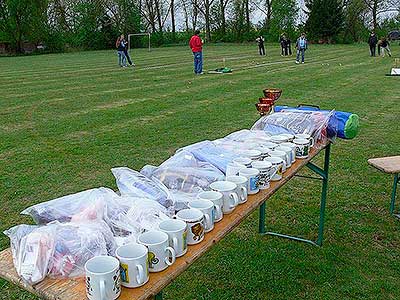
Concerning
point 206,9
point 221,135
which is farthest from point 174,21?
point 221,135

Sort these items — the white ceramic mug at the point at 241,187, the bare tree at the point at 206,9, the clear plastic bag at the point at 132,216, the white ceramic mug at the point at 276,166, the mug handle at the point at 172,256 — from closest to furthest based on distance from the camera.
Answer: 1. the mug handle at the point at 172,256
2. the clear plastic bag at the point at 132,216
3. the white ceramic mug at the point at 241,187
4. the white ceramic mug at the point at 276,166
5. the bare tree at the point at 206,9

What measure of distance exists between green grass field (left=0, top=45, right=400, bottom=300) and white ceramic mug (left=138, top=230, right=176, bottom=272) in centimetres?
160

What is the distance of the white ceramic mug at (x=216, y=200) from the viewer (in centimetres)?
182

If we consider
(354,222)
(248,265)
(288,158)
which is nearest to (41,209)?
(288,158)

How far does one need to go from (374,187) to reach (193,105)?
5649mm

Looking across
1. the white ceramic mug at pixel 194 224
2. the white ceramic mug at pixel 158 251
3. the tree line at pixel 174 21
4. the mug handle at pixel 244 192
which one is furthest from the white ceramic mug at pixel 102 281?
the tree line at pixel 174 21

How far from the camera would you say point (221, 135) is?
280 inches

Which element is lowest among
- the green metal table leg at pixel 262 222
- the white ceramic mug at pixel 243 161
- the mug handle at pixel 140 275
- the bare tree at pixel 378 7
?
the green metal table leg at pixel 262 222

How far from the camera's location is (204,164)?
2268 millimetres

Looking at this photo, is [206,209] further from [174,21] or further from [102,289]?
[174,21]

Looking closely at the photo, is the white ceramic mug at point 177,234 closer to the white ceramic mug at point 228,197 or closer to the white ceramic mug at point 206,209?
the white ceramic mug at point 206,209

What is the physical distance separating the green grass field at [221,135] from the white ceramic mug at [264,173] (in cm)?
113

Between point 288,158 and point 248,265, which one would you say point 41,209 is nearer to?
point 288,158

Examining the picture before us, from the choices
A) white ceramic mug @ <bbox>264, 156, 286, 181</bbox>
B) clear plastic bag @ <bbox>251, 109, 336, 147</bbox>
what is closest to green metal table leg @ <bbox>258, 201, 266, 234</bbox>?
clear plastic bag @ <bbox>251, 109, 336, 147</bbox>
